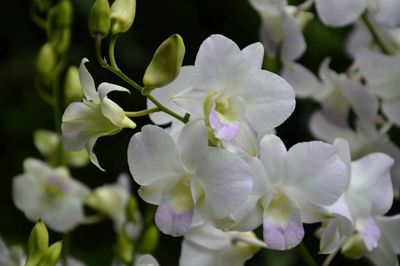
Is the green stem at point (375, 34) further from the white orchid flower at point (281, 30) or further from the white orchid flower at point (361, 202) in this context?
the white orchid flower at point (361, 202)

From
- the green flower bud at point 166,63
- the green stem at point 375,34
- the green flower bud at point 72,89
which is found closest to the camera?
the green flower bud at point 166,63

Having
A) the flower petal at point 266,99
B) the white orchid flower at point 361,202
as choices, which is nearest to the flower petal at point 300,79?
the white orchid flower at point 361,202

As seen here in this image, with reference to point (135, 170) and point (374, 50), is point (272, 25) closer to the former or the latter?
point (374, 50)

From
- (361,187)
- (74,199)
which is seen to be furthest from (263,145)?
(74,199)

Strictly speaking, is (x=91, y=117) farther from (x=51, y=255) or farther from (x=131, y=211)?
(x=131, y=211)

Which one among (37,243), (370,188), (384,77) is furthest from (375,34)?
(37,243)

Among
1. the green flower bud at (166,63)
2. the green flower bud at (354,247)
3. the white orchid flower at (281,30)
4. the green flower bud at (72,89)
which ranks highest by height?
the green flower bud at (166,63)

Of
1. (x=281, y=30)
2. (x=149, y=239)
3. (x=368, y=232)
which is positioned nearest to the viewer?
(x=368, y=232)
